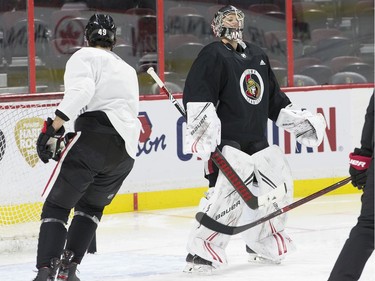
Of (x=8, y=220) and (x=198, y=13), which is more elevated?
(x=198, y=13)

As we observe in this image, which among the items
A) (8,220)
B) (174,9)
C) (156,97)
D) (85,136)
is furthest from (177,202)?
(85,136)

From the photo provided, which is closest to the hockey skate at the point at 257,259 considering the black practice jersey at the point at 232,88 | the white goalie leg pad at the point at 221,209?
the white goalie leg pad at the point at 221,209

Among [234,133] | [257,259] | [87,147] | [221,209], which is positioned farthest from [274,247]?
[87,147]

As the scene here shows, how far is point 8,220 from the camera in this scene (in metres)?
6.40

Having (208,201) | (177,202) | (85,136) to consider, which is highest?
(85,136)

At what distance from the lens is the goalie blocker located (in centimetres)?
553

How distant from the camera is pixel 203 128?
5.41 meters

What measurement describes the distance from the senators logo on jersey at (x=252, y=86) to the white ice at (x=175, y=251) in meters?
0.81

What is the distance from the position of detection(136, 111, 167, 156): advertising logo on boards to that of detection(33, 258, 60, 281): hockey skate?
2854 millimetres

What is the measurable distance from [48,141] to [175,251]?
65.6 inches

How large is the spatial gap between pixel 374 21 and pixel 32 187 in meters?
3.62

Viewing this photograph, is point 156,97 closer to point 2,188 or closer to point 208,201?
point 2,188

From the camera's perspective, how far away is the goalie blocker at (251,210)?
18.1ft

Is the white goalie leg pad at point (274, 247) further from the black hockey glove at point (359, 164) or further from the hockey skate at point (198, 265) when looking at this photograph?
the black hockey glove at point (359, 164)
